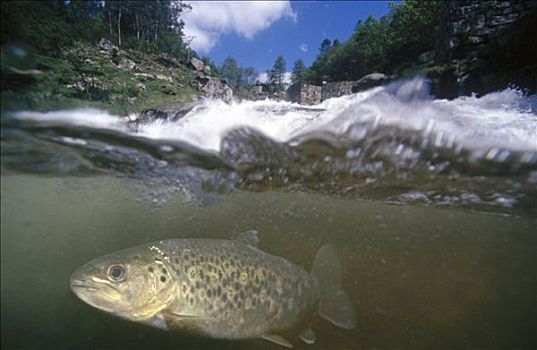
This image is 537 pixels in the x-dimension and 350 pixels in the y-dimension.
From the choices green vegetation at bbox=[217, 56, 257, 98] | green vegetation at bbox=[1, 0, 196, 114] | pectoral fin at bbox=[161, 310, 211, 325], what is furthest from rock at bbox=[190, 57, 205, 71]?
pectoral fin at bbox=[161, 310, 211, 325]

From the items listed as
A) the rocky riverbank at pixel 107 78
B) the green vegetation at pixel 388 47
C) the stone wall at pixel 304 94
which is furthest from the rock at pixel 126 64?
the green vegetation at pixel 388 47

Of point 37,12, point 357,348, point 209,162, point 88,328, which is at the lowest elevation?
point 88,328

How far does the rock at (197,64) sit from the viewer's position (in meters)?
5.17

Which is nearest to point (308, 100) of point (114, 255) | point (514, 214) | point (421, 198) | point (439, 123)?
point (439, 123)

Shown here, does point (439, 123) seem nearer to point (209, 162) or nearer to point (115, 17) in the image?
point (209, 162)

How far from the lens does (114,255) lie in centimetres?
381

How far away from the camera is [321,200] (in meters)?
10.7

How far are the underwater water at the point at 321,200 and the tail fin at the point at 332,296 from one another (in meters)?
0.83

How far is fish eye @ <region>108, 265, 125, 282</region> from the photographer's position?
3559 mm

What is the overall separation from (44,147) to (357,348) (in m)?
9.17

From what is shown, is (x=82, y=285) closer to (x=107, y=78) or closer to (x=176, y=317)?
(x=176, y=317)

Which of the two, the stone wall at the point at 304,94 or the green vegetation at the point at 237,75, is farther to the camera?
the stone wall at the point at 304,94

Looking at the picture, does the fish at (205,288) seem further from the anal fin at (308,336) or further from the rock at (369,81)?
the rock at (369,81)

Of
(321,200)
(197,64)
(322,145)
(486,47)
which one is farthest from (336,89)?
(321,200)
